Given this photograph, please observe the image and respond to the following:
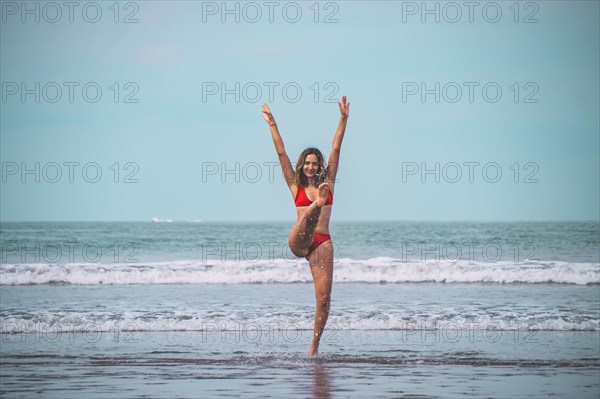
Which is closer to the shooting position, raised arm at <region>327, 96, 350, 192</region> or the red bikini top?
raised arm at <region>327, 96, 350, 192</region>

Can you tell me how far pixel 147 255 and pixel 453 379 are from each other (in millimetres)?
24188

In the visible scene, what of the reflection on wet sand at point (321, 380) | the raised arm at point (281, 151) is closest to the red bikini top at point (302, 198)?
the raised arm at point (281, 151)

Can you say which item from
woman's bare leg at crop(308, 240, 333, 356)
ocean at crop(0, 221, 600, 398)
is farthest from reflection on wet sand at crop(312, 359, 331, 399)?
woman's bare leg at crop(308, 240, 333, 356)

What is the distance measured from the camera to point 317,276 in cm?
892

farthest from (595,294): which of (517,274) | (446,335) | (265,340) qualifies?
(265,340)

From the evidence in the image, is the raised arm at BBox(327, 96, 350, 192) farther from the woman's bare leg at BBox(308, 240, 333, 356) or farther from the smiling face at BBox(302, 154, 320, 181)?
the woman's bare leg at BBox(308, 240, 333, 356)

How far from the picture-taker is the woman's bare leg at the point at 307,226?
26.2 feet

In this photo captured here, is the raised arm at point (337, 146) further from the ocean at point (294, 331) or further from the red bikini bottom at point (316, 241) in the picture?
the ocean at point (294, 331)

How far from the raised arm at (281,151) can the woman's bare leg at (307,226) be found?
526 millimetres

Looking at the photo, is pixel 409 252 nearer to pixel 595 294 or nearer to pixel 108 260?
pixel 108 260

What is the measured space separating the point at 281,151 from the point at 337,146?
0.60 meters

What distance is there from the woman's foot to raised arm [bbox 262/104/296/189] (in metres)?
0.84

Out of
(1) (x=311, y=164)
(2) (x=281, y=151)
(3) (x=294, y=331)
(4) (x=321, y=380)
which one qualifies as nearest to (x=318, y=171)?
(1) (x=311, y=164)

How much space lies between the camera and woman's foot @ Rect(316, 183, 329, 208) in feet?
26.0
